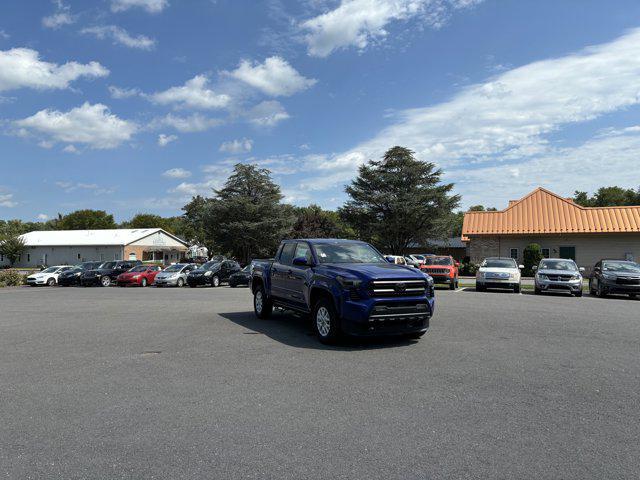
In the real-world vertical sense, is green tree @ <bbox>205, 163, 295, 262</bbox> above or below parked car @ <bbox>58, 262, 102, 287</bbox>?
above

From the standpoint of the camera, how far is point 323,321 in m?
9.09

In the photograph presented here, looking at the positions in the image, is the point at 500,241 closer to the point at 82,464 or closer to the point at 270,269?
the point at 270,269

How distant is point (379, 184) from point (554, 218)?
19.2 metres


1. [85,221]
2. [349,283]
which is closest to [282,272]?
[349,283]

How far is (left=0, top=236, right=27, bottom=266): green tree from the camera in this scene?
68.6 m

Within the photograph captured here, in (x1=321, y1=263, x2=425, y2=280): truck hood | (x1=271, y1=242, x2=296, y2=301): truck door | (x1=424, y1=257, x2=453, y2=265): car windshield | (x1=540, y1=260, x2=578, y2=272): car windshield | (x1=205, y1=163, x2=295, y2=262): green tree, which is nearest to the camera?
(x1=321, y1=263, x2=425, y2=280): truck hood

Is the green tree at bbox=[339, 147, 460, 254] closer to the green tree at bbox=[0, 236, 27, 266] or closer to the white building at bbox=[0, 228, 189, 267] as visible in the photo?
the white building at bbox=[0, 228, 189, 267]

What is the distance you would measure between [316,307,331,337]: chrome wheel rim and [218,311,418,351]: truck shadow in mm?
231

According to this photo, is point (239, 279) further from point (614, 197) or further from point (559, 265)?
point (614, 197)

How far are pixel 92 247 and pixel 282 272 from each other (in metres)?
65.2

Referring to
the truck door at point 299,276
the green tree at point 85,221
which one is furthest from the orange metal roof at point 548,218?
the green tree at point 85,221

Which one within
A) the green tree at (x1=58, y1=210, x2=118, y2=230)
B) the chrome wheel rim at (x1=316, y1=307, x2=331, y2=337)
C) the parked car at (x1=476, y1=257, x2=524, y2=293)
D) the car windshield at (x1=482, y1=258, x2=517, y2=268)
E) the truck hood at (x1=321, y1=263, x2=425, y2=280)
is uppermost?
the green tree at (x1=58, y1=210, x2=118, y2=230)

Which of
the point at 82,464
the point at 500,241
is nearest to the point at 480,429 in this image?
the point at 82,464

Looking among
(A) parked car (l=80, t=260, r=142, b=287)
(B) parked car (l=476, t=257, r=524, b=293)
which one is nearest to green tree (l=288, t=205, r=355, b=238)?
(A) parked car (l=80, t=260, r=142, b=287)
